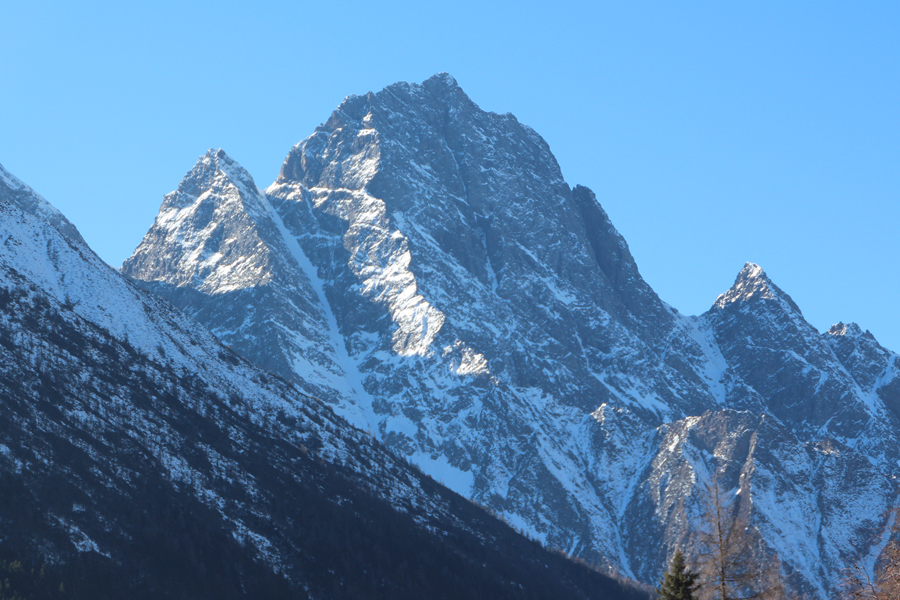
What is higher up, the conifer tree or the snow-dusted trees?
the snow-dusted trees

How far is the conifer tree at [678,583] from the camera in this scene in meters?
60.2

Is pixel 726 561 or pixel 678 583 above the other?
pixel 726 561

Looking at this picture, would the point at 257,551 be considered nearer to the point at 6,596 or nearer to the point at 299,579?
the point at 299,579

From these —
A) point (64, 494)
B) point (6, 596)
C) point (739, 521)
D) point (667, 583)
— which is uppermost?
point (739, 521)

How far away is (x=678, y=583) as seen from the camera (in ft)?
199

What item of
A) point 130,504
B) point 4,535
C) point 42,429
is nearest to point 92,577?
point 4,535

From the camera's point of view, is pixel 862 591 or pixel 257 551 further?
pixel 257 551

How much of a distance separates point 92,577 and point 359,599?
172 feet

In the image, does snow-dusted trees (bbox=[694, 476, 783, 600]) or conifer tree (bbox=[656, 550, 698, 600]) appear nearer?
snow-dusted trees (bbox=[694, 476, 783, 600])

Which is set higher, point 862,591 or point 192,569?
point 862,591

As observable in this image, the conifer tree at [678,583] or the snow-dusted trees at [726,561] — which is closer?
the snow-dusted trees at [726,561]

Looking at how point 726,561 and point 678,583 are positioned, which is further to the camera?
point 678,583

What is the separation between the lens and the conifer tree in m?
60.2

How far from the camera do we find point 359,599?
198 metres
